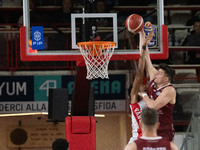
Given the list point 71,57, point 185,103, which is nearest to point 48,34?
point 71,57

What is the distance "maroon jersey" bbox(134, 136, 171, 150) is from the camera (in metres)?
4.61

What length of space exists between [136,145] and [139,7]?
860 cm

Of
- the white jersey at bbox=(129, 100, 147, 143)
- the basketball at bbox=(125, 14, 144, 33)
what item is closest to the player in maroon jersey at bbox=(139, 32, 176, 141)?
the white jersey at bbox=(129, 100, 147, 143)

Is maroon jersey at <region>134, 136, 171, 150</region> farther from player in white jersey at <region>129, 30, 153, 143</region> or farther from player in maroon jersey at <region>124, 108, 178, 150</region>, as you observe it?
player in white jersey at <region>129, 30, 153, 143</region>

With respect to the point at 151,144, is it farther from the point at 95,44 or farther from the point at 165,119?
the point at 95,44

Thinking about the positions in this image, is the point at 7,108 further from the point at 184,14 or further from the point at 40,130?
the point at 184,14

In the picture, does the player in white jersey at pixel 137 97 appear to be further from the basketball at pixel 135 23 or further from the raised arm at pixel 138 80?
the basketball at pixel 135 23

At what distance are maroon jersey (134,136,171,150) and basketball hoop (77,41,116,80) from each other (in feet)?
9.48

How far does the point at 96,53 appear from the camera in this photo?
7590mm

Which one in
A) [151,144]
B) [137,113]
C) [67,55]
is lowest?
[151,144]

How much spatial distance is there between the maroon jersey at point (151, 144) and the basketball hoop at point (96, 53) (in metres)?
2.89

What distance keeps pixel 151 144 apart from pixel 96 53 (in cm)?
313

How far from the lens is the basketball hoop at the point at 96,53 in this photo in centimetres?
748

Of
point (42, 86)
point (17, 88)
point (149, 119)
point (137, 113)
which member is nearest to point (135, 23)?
point (137, 113)
